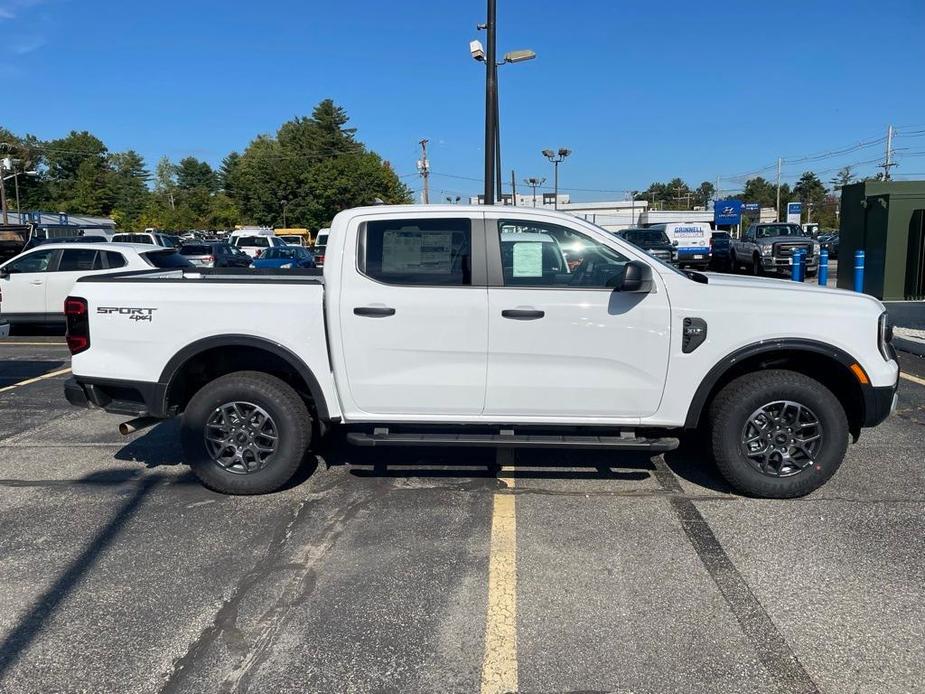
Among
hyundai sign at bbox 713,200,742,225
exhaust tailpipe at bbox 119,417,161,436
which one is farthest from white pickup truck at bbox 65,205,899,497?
hyundai sign at bbox 713,200,742,225

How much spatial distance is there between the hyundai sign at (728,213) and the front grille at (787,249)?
167 ft

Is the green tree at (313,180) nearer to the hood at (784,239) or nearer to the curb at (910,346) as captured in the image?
the hood at (784,239)

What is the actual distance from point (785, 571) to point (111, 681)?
3237 millimetres

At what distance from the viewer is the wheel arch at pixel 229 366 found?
4.61 metres

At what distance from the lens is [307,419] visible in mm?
4750

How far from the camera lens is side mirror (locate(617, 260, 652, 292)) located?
14.1 feet

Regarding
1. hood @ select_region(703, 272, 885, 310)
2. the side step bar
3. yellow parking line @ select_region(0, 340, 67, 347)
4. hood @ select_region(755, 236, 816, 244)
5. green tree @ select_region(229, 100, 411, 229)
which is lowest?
yellow parking line @ select_region(0, 340, 67, 347)

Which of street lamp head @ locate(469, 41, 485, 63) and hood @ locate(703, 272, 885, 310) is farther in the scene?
street lamp head @ locate(469, 41, 485, 63)

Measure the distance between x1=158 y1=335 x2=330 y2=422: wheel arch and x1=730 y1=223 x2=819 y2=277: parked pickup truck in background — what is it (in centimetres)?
2277

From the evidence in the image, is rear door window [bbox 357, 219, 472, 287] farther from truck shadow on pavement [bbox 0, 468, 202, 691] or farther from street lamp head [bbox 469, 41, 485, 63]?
street lamp head [bbox 469, 41, 485, 63]

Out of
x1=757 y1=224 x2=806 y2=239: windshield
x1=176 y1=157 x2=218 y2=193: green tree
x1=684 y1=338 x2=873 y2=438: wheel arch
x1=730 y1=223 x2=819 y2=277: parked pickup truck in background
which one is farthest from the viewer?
x1=176 y1=157 x2=218 y2=193: green tree

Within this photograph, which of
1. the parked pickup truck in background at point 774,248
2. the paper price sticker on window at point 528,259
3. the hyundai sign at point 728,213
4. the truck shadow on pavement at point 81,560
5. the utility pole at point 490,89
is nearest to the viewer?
the truck shadow on pavement at point 81,560

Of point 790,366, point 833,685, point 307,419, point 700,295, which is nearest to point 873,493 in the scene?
point 790,366

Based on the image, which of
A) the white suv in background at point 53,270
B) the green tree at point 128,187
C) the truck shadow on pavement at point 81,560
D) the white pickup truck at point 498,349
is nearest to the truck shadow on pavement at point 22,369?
the white suv in background at point 53,270
